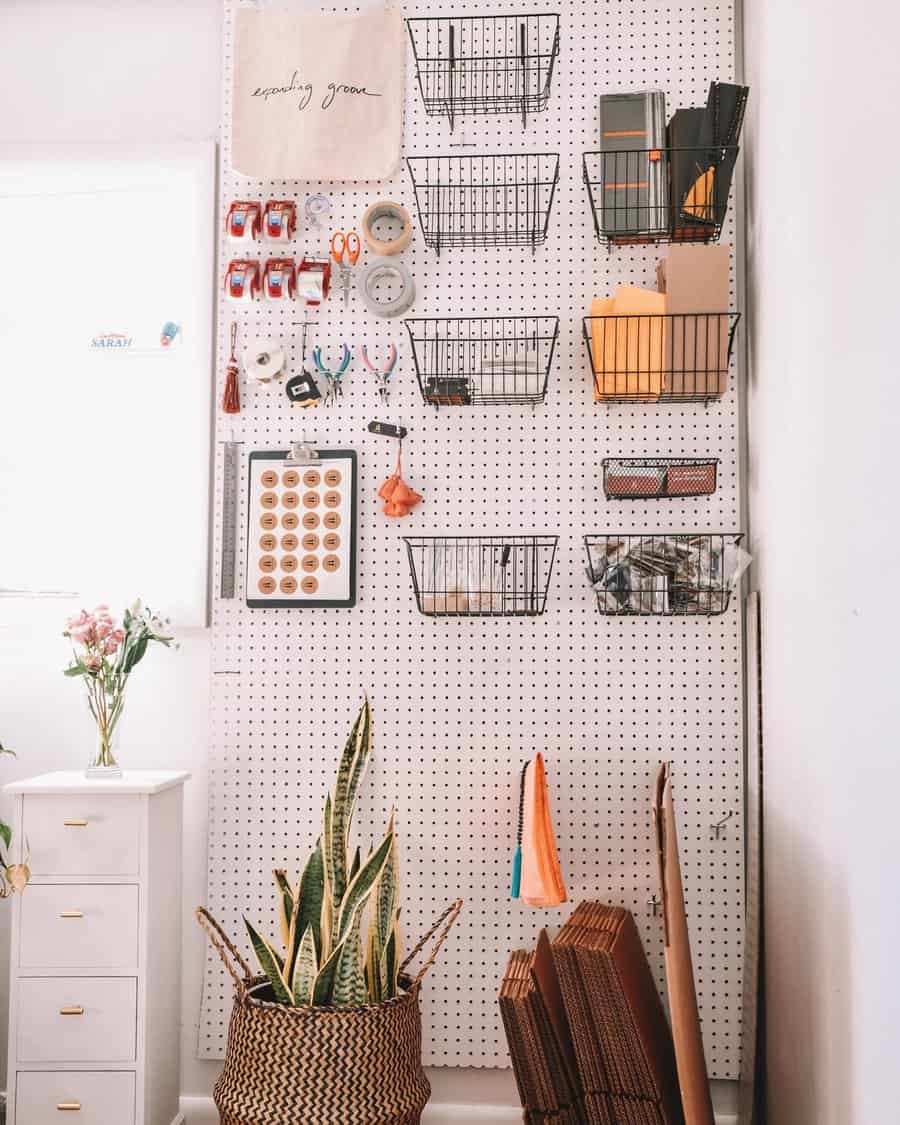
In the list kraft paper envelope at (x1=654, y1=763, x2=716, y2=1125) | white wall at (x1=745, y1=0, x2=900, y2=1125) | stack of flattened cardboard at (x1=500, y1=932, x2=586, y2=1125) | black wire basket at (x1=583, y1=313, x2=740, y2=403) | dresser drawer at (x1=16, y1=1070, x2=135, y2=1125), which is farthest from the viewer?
black wire basket at (x1=583, y1=313, x2=740, y2=403)

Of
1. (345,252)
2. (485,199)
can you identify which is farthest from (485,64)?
(345,252)

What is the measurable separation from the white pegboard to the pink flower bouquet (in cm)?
19

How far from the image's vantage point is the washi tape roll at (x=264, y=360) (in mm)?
2529

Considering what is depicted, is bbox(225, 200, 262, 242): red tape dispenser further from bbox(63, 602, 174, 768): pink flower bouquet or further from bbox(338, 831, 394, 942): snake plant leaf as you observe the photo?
bbox(338, 831, 394, 942): snake plant leaf

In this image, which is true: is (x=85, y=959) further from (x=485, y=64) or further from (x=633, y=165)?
(x=485, y=64)

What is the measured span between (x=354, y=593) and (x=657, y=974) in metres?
1.11

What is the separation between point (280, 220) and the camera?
8.30ft

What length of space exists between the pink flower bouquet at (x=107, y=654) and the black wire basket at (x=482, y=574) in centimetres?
62

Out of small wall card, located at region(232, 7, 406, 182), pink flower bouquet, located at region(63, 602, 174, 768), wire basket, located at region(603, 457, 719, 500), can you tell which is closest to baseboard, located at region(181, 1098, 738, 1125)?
pink flower bouquet, located at region(63, 602, 174, 768)

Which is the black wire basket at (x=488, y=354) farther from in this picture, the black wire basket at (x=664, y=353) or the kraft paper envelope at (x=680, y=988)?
the kraft paper envelope at (x=680, y=988)

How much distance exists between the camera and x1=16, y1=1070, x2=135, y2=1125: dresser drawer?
2.19 metres

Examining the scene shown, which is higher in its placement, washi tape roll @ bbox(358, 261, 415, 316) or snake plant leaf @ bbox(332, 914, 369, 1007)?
washi tape roll @ bbox(358, 261, 415, 316)

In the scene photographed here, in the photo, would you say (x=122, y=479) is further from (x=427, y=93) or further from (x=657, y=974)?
(x=657, y=974)

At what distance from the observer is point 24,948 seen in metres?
2.22
